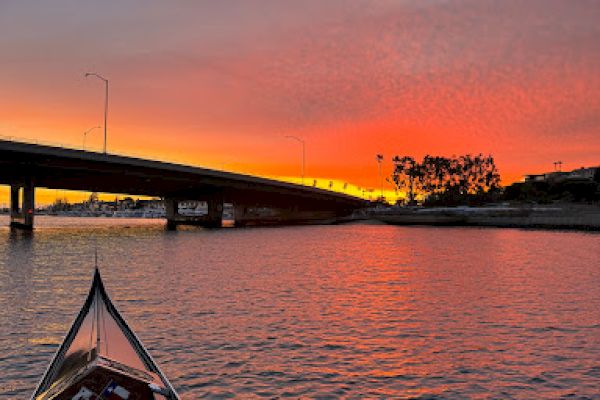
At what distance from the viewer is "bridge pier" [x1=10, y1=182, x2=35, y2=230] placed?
3388 inches

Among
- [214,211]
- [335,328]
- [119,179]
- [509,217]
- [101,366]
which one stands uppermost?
[119,179]

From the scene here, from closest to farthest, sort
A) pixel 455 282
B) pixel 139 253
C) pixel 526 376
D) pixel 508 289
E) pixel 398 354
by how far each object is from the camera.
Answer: pixel 526 376, pixel 398 354, pixel 508 289, pixel 455 282, pixel 139 253

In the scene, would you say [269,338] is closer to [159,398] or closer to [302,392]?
[302,392]

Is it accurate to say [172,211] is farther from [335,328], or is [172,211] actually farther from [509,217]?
[335,328]

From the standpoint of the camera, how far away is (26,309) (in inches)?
813

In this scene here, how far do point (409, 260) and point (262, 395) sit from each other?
35.8 m

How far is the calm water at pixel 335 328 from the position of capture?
1204 cm

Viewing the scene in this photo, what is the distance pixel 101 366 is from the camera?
849cm

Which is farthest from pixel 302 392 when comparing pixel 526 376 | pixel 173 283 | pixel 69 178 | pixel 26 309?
pixel 69 178

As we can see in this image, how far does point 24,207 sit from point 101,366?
9119cm

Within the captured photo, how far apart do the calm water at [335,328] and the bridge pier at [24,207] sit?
5527cm

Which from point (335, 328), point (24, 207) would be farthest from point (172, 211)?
point (335, 328)

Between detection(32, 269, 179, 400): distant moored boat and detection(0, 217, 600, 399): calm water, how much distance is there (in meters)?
2.11

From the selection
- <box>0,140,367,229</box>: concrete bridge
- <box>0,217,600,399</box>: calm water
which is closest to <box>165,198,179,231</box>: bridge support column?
<box>0,140,367,229</box>: concrete bridge
